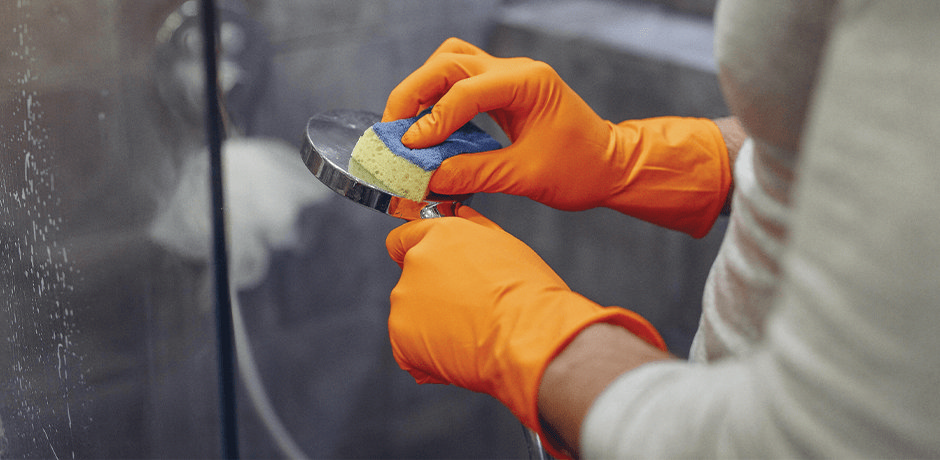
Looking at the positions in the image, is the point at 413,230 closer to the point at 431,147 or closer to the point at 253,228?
the point at 431,147

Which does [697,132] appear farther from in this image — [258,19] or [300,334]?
[300,334]

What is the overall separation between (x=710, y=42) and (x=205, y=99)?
820 millimetres

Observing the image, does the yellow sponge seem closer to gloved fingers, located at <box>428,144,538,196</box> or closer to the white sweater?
gloved fingers, located at <box>428,144,538,196</box>

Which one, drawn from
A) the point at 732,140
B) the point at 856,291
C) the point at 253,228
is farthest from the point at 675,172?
the point at 253,228

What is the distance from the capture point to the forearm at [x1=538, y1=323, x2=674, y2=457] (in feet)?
1.13

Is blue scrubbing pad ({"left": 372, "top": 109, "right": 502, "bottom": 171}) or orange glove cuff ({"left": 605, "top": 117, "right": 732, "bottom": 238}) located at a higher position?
blue scrubbing pad ({"left": 372, "top": 109, "right": 502, "bottom": 171})

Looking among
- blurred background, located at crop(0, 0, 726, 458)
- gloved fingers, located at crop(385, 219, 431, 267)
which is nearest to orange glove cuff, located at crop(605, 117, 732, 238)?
gloved fingers, located at crop(385, 219, 431, 267)

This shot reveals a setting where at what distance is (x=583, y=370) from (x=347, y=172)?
230 mm

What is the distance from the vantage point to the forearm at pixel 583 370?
0.34 meters

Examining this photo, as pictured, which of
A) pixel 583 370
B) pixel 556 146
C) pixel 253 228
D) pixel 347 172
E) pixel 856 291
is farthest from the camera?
pixel 253 228

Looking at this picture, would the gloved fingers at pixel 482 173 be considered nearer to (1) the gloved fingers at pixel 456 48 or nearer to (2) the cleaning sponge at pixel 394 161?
(2) the cleaning sponge at pixel 394 161

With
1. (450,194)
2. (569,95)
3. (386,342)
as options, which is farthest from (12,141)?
(386,342)

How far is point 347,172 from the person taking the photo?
477 millimetres

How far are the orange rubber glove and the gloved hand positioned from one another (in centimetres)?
6
